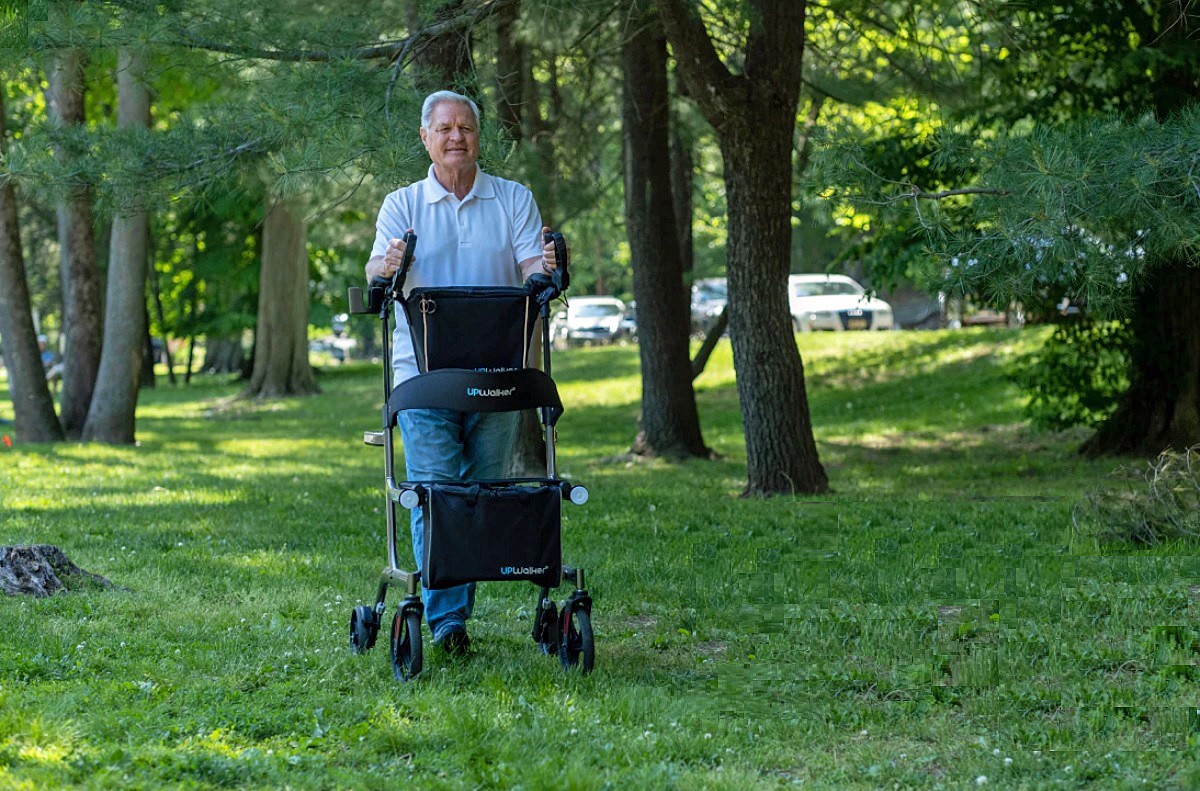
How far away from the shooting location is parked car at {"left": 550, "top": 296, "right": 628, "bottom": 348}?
39.4 metres

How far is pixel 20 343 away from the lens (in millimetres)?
16875

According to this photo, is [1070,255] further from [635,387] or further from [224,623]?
[635,387]

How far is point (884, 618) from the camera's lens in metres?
6.06

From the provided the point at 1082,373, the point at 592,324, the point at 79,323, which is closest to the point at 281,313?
the point at 79,323

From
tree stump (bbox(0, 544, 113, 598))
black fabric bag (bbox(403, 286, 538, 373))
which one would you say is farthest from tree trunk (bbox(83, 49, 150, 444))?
black fabric bag (bbox(403, 286, 538, 373))

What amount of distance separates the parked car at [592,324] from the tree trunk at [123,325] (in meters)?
21.8

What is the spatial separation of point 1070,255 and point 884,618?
186 cm

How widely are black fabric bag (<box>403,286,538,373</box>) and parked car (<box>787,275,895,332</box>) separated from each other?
2545 cm

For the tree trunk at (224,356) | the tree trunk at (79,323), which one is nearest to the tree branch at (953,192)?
the tree trunk at (79,323)

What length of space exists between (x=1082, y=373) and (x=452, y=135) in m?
10.0

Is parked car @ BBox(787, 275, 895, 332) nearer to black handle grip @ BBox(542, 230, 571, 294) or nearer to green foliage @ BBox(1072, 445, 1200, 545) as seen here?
green foliage @ BBox(1072, 445, 1200, 545)

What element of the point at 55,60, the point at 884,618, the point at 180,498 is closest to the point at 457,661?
the point at 884,618

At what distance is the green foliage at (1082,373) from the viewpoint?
13.8 metres

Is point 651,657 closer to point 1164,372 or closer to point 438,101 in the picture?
point 438,101
